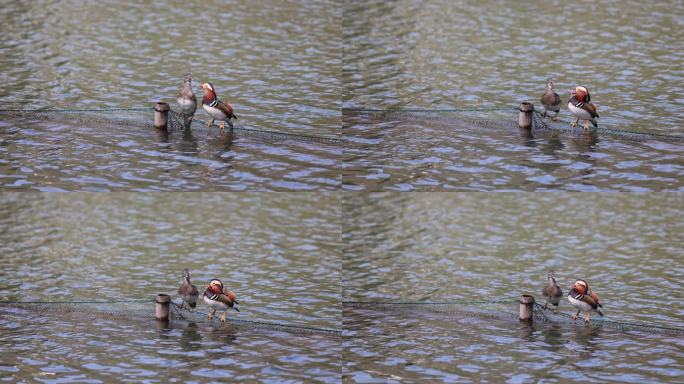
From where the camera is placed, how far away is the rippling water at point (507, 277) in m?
19.5

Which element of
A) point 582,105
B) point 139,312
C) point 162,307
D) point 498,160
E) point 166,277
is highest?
point 582,105

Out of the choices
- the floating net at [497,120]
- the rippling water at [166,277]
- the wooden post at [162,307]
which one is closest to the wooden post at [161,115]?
the rippling water at [166,277]

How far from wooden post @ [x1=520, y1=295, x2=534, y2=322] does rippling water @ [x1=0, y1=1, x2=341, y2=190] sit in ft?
13.3

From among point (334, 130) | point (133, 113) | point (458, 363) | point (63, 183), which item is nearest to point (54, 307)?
point (63, 183)

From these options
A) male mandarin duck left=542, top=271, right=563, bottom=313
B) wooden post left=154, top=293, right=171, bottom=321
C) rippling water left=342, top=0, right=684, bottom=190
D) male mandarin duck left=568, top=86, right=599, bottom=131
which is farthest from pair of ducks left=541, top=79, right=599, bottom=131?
wooden post left=154, top=293, right=171, bottom=321

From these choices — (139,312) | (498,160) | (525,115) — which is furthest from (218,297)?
(525,115)

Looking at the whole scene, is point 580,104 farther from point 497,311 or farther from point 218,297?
point 218,297

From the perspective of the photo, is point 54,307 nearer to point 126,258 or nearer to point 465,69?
point 126,258

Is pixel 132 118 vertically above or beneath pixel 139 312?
above

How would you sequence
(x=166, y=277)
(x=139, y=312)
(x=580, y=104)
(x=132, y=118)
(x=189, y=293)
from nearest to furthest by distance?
(x=189, y=293) → (x=139, y=312) → (x=580, y=104) → (x=132, y=118) → (x=166, y=277)

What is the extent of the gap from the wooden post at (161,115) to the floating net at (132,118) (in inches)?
6.5

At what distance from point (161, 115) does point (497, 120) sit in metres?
6.67

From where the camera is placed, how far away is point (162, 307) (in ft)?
71.5

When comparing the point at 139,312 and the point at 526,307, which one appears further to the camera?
the point at 139,312
